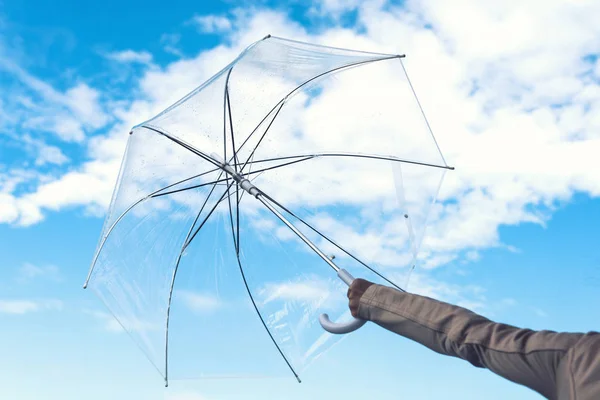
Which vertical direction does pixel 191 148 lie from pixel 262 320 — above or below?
above

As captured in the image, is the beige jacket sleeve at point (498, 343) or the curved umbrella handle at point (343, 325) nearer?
the beige jacket sleeve at point (498, 343)

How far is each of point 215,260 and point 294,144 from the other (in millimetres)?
1399

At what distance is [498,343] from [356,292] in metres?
0.70

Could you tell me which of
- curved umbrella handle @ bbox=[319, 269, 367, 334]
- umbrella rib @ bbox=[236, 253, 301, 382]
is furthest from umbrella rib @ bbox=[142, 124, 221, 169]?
curved umbrella handle @ bbox=[319, 269, 367, 334]

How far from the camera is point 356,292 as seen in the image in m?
2.55

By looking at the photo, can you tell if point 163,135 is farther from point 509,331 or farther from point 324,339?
point 509,331

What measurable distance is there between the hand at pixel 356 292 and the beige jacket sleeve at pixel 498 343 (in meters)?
0.03

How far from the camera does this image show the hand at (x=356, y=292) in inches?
99.7

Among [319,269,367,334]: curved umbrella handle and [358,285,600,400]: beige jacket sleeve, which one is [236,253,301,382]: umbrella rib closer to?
[319,269,367,334]: curved umbrella handle

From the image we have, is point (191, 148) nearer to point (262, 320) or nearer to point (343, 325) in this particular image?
point (262, 320)

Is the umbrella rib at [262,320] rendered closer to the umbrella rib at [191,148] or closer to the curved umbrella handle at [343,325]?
the umbrella rib at [191,148]

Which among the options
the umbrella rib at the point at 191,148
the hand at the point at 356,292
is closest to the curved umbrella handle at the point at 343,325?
the hand at the point at 356,292

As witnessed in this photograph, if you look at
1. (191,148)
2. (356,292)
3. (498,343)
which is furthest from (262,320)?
(498,343)

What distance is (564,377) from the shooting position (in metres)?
1.84
